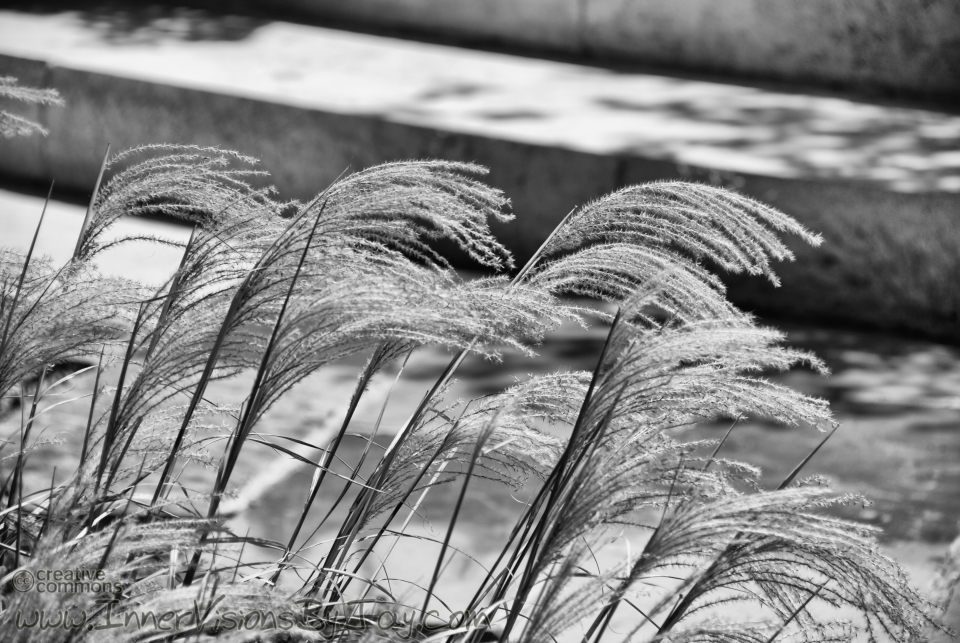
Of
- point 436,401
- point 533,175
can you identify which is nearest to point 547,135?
point 533,175

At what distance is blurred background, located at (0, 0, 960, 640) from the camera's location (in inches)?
134

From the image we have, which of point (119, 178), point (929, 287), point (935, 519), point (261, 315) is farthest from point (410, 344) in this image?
point (929, 287)

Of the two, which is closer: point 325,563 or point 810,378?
point 325,563

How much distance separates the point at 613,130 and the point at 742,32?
1604 mm

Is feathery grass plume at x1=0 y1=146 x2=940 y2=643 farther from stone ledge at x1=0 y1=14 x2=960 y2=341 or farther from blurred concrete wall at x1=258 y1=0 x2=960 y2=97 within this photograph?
blurred concrete wall at x1=258 y1=0 x2=960 y2=97

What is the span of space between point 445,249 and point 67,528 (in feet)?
11.0

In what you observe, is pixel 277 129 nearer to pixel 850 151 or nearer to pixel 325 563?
pixel 850 151

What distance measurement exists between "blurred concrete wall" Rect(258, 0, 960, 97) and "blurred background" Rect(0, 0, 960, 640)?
0.01 metres

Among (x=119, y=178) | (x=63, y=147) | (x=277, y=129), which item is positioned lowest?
(x=63, y=147)

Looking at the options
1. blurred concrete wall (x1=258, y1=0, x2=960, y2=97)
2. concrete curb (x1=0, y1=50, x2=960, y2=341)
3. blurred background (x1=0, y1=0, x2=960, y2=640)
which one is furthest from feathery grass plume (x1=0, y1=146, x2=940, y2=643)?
A: blurred concrete wall (x1=258, y1=0, x2=960, y2=97)

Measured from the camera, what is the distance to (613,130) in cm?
472

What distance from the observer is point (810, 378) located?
369 cm

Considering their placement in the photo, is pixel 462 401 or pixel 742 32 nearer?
pixel 462 401

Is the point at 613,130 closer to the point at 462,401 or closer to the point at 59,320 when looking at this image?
the point at 462,401
